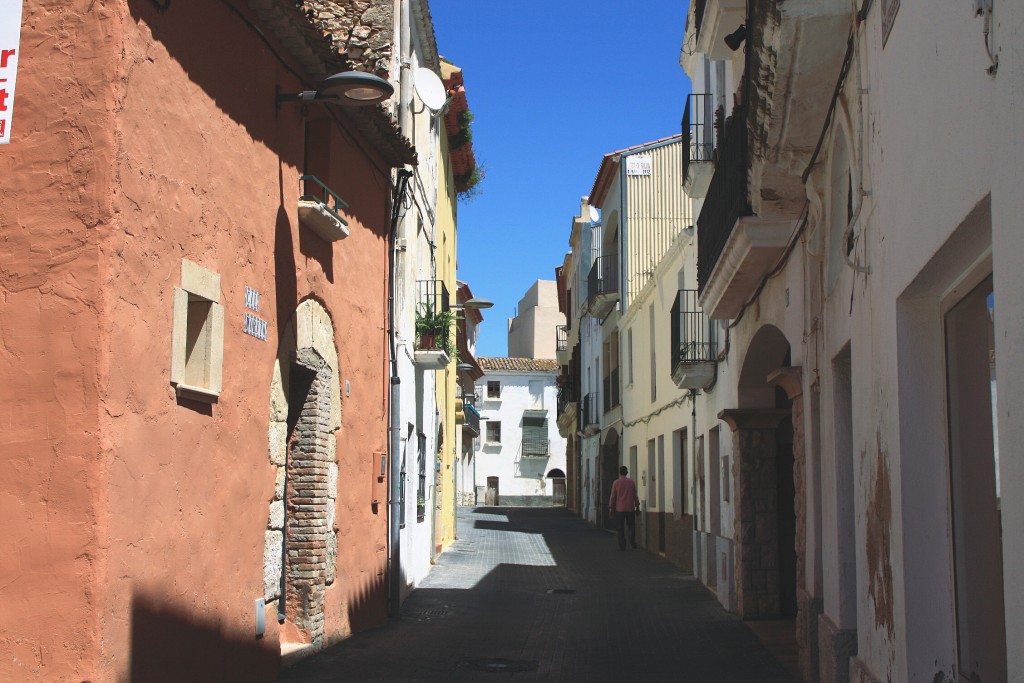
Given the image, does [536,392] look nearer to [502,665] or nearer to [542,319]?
[542,319]

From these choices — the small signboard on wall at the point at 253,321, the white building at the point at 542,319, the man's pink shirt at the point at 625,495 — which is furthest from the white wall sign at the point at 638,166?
the white building at the point at 542,319

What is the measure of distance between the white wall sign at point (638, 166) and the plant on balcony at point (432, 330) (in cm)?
1359

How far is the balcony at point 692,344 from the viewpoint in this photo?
15852 millimetres

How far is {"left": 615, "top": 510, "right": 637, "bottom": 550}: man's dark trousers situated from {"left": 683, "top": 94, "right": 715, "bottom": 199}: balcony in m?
9.62

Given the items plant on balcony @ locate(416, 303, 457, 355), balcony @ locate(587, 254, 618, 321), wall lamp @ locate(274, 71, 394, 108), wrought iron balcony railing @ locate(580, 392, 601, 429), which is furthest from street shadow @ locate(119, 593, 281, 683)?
wrought iron balcony railing @ locate(580, 392, 601, 429)

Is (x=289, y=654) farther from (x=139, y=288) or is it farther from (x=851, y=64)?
(x=851, y=64)

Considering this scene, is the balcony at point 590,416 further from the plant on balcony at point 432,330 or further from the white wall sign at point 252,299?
the white wall sign at point 252,299

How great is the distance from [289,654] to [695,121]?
9.23 m

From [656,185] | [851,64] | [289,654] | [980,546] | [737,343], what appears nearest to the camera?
[980,546]

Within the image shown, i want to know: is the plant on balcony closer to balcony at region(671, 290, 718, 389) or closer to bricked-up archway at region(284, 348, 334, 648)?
balcony at region(671, 290, 718, 389)

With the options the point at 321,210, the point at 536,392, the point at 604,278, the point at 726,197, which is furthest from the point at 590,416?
the point at 536,392

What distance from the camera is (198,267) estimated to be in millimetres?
7254

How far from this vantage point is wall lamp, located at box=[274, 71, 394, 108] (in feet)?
27.7

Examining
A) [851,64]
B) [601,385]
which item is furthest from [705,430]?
[601,385]
